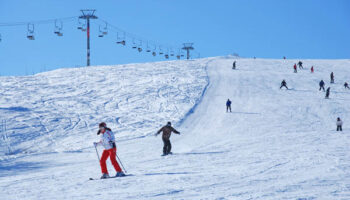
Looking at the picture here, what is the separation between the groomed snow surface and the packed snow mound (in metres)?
0.09

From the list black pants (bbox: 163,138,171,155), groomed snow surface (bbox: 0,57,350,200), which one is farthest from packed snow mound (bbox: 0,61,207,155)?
black pants (bbox: 163,138,171,155)

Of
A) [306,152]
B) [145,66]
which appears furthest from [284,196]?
[145,66]

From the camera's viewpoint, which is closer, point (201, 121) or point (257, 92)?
point (201, 121)

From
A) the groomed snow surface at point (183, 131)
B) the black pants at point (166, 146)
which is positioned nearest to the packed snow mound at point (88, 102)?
the groomed snow surface at point (183, 131)

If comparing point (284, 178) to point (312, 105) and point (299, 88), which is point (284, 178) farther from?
point (299, 88)

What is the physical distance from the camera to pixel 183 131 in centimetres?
2686

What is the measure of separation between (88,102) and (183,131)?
12.2 m

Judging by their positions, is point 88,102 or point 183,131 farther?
point 88,102

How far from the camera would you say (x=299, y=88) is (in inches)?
1726

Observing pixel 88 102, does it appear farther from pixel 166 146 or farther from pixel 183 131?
pixel 166 146

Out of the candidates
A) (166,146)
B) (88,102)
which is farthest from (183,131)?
(88,102)

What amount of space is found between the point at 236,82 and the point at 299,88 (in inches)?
243

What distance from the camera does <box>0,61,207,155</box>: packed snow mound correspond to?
25953 millimetres

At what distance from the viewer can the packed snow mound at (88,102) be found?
26.0 meters
